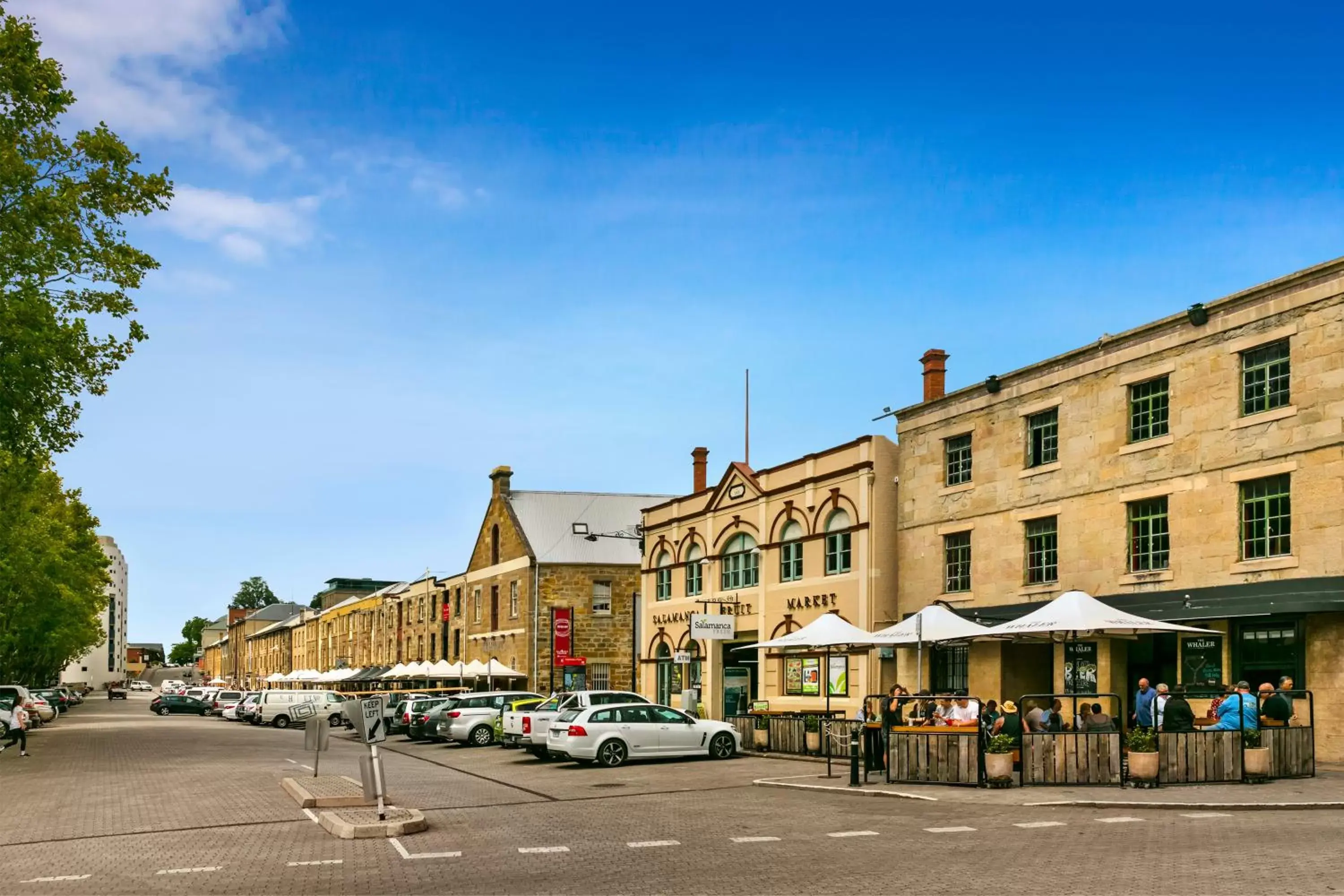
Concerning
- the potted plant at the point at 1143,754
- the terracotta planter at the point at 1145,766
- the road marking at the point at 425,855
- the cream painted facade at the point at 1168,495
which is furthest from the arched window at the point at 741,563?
the road marking at the point at 425,855

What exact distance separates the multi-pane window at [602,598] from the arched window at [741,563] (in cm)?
1874

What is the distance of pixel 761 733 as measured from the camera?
104 feet

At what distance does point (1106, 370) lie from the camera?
30297 millimetres

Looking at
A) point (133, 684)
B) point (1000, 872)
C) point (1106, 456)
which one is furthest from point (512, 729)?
point (133, 684)

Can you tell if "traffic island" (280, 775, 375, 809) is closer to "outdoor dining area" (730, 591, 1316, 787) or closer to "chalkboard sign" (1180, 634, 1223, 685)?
"outdoor dining area" (730, 591, 1316, 787)

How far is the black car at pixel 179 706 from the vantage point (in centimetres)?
8062

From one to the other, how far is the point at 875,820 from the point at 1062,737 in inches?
187

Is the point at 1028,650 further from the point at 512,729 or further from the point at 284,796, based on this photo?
the point at 284,796

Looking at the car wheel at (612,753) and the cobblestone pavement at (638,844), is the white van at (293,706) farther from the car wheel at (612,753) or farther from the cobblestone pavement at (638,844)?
the cobblestone pavement at (638,844)

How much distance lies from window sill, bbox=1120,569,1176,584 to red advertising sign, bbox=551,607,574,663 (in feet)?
117

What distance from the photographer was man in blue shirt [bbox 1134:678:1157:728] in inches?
911

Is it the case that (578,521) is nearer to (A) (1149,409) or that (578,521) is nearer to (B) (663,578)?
(B) (663,578)

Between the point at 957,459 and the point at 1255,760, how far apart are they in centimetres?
1552

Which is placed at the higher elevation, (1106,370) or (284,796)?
(1106,370)
